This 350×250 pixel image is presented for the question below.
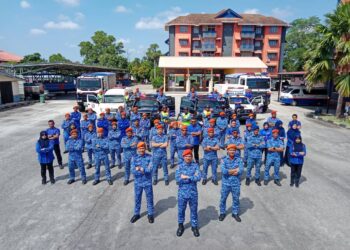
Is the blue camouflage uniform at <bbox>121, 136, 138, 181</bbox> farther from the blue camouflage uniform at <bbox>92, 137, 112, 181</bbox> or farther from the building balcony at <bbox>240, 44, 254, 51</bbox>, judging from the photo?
the building balcony at <bbox>240, 44, 254, 51</bbox>

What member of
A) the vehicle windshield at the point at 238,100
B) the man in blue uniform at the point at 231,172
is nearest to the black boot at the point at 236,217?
the man in blue uniform at the point at 231,172

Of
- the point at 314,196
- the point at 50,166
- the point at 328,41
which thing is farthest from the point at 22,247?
the point at 328,41

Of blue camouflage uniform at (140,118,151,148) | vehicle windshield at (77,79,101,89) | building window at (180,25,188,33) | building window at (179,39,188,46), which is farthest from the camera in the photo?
building window at (179,39,188,46)

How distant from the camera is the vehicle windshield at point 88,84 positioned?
22.9m

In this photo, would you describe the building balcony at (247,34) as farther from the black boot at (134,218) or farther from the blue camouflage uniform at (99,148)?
the black boot at (134,218)

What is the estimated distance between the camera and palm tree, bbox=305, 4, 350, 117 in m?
16.9

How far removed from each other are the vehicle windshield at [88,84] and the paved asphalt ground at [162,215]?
14.5m

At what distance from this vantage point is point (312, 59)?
62.0 ft

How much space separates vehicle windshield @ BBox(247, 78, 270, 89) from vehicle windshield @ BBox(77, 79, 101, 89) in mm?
13054

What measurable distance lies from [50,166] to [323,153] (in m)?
10.8

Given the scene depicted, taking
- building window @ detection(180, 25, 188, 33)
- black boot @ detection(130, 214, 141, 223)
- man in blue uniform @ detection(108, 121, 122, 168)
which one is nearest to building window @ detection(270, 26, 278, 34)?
building window @ detection(180, 25, 188, 33)

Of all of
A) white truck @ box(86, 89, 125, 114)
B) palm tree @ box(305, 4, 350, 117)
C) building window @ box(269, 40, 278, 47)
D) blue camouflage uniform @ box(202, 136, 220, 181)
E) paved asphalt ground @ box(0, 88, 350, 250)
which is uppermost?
building window @ box(269, 40, 278, 47)

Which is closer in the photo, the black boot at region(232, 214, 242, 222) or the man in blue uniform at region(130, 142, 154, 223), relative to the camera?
the man in blue uniform at region(130, 142, 154, 223)

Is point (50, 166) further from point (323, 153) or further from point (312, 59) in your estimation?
point (312, 59)
